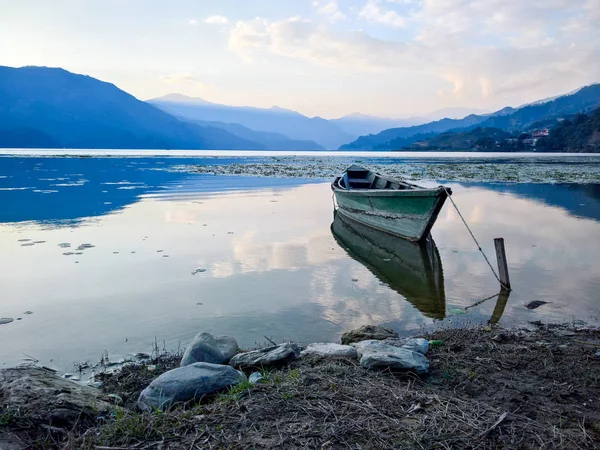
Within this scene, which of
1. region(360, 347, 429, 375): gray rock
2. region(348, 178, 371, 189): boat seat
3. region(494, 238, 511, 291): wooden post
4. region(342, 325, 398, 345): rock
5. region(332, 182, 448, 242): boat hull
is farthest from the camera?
region(348, 178, 371, 189): boat seat

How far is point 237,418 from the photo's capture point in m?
4.43

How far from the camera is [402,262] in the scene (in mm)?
13766

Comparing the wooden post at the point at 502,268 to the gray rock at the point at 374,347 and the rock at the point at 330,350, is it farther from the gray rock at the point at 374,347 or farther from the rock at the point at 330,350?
the rock at the point at 330,350

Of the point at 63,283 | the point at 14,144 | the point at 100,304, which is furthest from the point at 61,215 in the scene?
the point at 14,144

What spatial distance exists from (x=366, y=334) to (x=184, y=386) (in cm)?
342

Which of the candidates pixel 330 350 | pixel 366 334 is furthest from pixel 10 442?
pixel 366 334

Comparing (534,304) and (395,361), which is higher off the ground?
(395,361)

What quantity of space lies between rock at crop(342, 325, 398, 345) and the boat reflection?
6.20 ft

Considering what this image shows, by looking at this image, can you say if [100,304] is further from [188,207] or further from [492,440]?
[188,207]

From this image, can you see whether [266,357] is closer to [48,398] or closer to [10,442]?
[48,398]

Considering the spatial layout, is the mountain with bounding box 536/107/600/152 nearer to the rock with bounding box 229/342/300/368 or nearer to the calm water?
the calm water

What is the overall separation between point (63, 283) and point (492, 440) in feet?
32.0

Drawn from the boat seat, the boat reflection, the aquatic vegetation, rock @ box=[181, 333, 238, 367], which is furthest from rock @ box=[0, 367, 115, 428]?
the aquatic vegetation

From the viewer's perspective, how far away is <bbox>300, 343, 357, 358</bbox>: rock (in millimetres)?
6469
